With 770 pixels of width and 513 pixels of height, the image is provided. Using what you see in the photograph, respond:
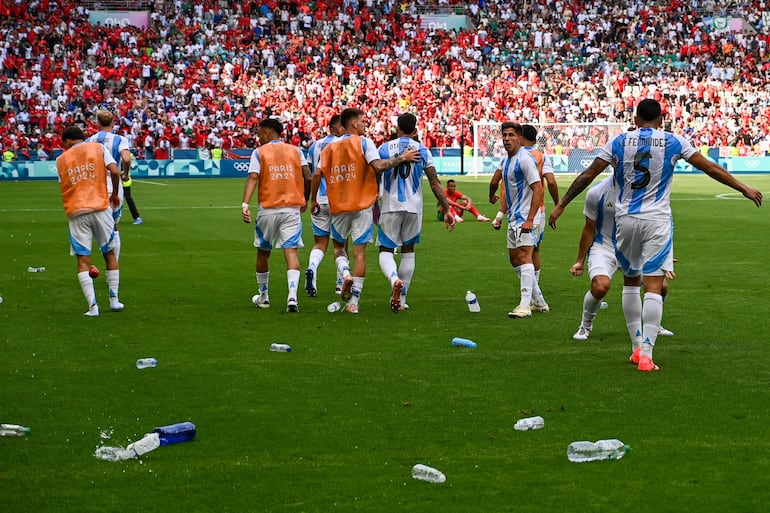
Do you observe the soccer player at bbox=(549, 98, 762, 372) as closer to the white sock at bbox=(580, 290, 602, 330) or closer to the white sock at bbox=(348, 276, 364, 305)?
the white sock at bbox=(580, 290, 602, 330)

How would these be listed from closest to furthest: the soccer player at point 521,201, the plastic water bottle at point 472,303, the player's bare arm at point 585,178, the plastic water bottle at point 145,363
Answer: the player's bare arm at point 585,178, the plastic water bottle at point 145,363, the soccer player at point 521,201, the plastic water bottle at point 472,303

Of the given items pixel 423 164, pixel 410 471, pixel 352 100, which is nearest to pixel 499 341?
pixel 423 164

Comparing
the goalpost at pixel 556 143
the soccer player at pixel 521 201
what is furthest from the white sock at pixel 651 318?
the goalpost at pixel 556 143

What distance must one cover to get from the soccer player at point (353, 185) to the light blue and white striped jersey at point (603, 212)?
2832 millimetres

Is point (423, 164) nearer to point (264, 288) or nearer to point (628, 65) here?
point (264, 288)

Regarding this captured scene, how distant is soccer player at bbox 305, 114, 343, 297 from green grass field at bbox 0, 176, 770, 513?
0.28m

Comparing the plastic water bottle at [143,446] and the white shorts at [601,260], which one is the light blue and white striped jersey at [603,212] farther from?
the plastic water bottle at [143,446]

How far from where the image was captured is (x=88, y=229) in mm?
11984

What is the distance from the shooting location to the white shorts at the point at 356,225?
12148mm

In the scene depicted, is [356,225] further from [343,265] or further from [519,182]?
[519,182]

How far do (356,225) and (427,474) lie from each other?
654 centimetres

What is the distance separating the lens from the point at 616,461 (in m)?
6.20

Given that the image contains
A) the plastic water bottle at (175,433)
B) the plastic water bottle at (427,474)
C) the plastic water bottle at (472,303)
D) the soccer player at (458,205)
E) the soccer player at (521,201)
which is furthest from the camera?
the soccer player at (458,205)

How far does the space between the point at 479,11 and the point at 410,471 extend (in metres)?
56.9
